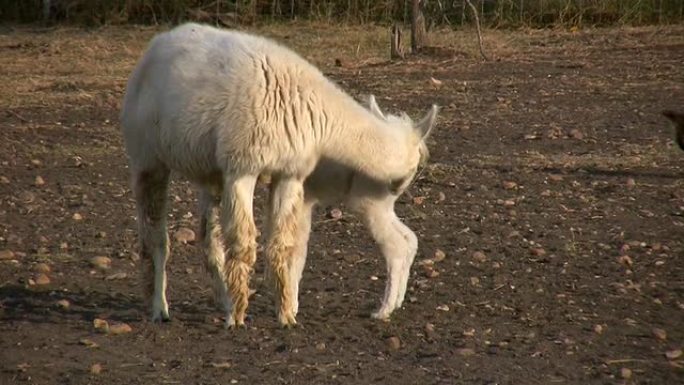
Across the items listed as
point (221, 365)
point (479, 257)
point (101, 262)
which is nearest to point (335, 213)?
point (479, 257)

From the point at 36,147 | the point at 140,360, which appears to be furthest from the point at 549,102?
the point at 140,360

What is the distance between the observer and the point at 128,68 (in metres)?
18.2

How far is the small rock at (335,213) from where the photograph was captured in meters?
10.6

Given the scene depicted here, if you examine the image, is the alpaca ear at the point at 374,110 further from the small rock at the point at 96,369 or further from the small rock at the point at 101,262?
the small rock at the point at 96,369

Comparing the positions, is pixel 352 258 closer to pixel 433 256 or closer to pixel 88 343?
pixel 433 256

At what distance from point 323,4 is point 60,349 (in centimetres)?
1602

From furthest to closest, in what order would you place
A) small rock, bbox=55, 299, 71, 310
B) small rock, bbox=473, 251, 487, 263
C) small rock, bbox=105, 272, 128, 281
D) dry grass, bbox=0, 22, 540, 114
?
1. dry grass, bbox=0, 22, 540, 114
2. small rock, bbox=473, 251, 487, 263
3. small rock, bbox=105, 272, 128, 281
4. small rock, bbox=55, 299, 71, 310

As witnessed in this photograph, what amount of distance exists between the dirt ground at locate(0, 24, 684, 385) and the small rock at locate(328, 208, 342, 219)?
7cm

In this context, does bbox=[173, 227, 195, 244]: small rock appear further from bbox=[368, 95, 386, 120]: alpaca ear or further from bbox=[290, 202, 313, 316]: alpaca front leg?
bbox=[368, 95, 386, 120]: alpaca ear

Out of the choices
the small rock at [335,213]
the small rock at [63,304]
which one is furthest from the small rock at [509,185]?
the small rock at [63,304]

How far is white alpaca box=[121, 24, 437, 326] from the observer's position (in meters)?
7.59

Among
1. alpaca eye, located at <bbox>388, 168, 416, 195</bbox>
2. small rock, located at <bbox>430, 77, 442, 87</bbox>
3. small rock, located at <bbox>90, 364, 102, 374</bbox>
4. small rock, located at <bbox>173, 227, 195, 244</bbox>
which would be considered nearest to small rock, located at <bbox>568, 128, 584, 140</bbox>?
small rock, located at <bbox>430, 77, 442, 87</bbox>

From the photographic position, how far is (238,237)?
7648 millimetres

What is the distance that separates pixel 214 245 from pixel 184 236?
1642mm
